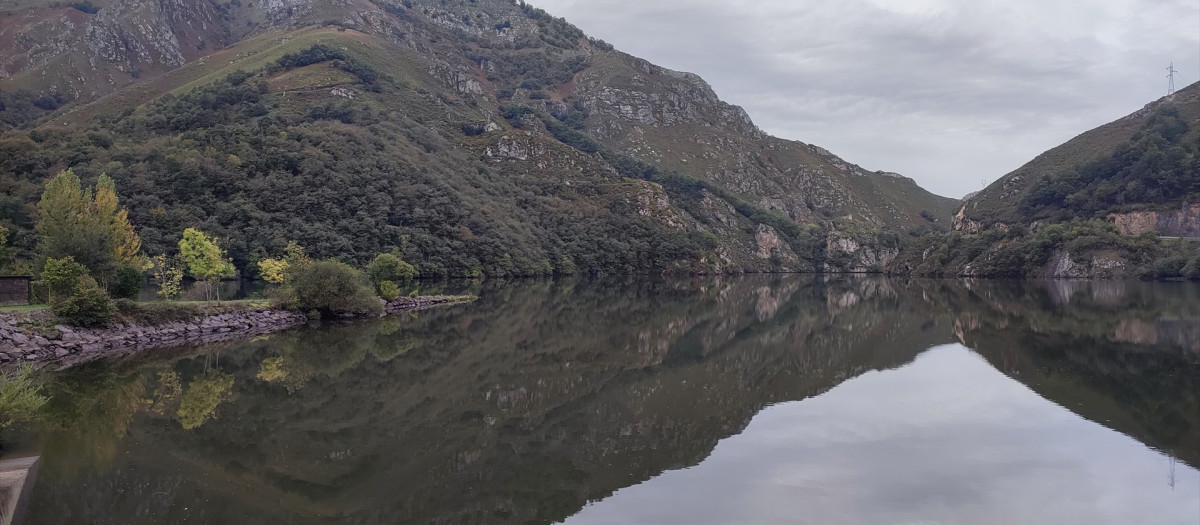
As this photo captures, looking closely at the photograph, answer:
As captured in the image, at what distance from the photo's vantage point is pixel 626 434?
14289 millimetres

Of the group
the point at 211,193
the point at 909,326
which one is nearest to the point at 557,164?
the point at 211,193

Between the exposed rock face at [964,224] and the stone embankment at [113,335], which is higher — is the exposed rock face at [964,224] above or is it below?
above

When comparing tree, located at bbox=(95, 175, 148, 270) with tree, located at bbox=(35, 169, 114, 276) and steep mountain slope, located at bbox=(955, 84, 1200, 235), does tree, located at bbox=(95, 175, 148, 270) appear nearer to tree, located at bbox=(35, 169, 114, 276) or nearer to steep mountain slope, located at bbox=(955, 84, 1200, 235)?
tree, located at bbox=(35, 169, 114, 276)

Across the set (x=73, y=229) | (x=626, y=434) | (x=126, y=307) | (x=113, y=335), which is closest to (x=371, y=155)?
(x=73, y=229)

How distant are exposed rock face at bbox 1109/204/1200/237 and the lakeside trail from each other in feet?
341

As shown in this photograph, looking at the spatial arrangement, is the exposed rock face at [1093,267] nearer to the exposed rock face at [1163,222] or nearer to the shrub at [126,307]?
the exposed rock face at [1163,222]

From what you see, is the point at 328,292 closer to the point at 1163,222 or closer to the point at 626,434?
the point at 626,434

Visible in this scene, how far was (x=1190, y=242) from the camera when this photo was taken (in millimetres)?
Result: 85688

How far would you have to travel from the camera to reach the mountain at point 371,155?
7438cm

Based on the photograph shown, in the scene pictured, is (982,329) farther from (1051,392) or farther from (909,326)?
(1051,392)

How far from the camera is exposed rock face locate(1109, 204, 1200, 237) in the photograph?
92625 mm

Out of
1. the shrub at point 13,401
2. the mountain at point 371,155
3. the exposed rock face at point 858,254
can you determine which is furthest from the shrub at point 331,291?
the exposed rock face at point 858,254

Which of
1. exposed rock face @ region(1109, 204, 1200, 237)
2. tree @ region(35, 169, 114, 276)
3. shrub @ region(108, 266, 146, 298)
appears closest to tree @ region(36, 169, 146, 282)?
tree @ region(35, 169, 114, 276)

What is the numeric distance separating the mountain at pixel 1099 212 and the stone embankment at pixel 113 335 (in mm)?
89261
